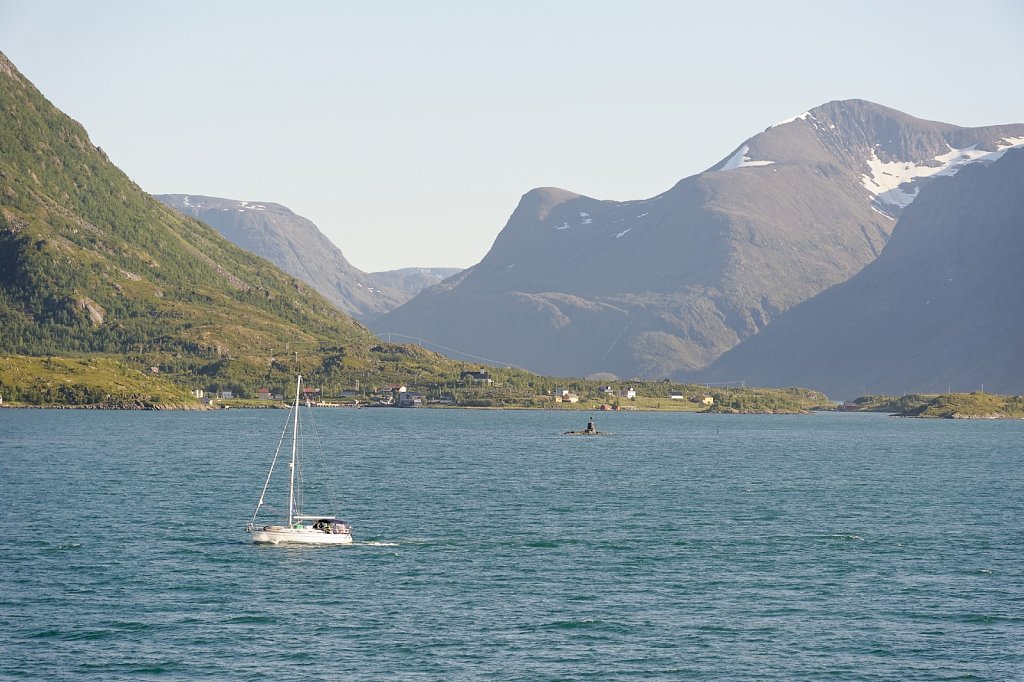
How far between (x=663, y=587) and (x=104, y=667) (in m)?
40.3

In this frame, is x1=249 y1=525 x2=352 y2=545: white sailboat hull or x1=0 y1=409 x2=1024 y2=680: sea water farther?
x1=249 y1=525 x2=352 y2=545: white sailboat hull

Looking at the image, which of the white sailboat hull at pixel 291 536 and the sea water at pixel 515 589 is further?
the white sailboat hull at pixel 291 536

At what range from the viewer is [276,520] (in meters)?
126

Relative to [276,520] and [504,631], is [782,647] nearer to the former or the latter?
[504,631]

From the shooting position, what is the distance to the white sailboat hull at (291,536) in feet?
361

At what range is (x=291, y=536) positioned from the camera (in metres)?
110

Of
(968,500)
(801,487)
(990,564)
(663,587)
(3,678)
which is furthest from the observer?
(801,487)

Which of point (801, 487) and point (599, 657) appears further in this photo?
point (801, 487)

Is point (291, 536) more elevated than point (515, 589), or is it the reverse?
point (291, 536)

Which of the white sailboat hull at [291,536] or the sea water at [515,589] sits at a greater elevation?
the white sailboat hull at [291,536]

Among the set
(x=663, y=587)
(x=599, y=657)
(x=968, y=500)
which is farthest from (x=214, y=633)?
(x=968, y=500)

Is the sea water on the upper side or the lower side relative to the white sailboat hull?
lower

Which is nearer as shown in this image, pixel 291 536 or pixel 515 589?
pixel 515 589

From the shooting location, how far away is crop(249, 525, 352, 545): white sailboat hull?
11000 centimetres
